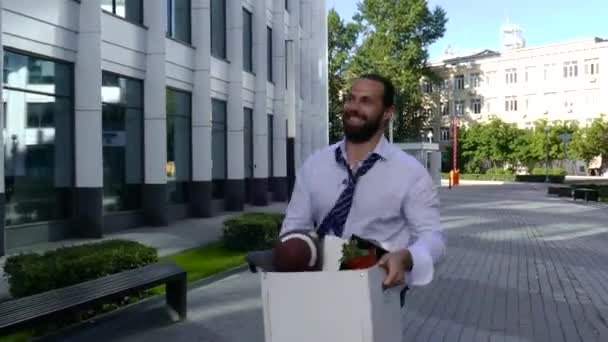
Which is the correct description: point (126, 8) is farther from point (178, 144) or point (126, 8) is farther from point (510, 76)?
point (510, 76)

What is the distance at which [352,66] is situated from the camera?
76.8 m

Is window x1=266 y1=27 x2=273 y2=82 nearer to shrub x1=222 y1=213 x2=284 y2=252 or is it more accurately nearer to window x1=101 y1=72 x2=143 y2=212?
window x1=101 y1=72 x2=143 y2=212

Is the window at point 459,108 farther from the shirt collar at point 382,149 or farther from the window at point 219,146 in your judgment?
the shirt collar at point 382,149

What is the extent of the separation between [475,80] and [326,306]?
301 ft

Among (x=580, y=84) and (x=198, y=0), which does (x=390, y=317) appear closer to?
(x=198, y=0)

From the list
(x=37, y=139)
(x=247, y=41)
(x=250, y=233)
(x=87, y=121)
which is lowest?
(x=250, y=233)

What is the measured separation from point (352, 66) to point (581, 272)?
66.1 metres

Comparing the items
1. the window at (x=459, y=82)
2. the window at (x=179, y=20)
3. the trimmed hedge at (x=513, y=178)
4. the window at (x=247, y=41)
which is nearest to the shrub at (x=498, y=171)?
the trimmed hedge at (x=513, y=178)

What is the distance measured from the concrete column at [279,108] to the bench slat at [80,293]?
2499 centimetres

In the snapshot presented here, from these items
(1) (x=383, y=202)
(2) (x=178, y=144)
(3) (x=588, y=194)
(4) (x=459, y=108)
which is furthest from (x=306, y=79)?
(4) (x=459, y=108)

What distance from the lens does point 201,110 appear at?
927 inches

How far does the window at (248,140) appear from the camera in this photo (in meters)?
29.8

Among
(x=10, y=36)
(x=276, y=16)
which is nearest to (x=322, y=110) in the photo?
(x=276, y=16)

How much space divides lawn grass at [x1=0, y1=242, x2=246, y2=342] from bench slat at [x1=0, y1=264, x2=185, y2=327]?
3.58 feet
